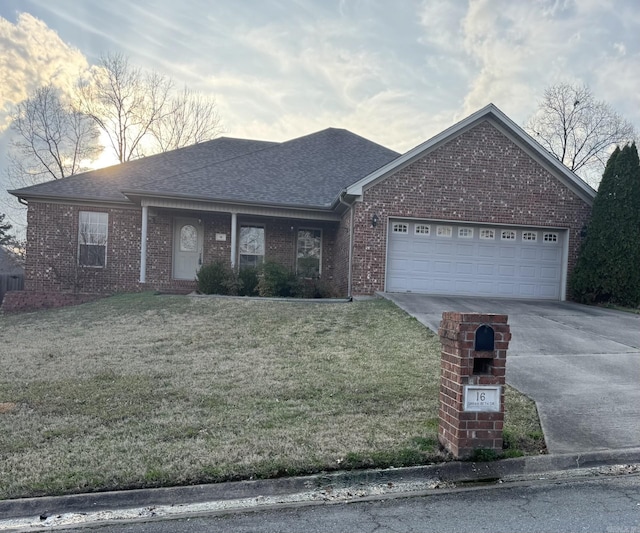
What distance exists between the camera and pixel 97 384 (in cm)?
612

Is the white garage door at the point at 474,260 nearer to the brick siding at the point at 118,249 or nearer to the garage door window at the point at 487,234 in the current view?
the garage door window at the point at 487,234

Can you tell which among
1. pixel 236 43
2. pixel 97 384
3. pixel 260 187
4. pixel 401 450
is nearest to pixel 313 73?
pixel 236 43

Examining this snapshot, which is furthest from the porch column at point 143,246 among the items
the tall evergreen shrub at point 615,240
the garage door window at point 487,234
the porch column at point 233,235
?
the tall evergreen shrub at point 615,240

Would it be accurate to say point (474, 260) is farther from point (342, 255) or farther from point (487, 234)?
point (342, 255)

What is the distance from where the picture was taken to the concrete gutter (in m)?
3.35

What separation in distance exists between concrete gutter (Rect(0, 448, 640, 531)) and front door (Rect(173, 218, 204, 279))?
12739 mm

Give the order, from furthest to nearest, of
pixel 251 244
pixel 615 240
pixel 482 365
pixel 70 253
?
1. pixel 251 244
2. pixel 70 253
3. pixel 615 240
4. pixel 482 365

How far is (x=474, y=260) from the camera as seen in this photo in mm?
13578

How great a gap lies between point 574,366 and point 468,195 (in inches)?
288

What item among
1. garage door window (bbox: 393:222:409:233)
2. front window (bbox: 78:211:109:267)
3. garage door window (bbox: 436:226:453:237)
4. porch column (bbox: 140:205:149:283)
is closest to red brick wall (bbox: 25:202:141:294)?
front window (bbox: 78:211:109:267)

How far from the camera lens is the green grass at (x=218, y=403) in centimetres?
388

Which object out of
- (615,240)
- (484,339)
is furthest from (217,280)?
(615,240)

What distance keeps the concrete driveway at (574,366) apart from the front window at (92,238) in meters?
9.81

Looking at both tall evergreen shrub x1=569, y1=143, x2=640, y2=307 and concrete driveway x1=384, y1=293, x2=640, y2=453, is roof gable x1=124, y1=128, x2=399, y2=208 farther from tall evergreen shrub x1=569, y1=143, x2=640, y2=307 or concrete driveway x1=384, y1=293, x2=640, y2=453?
tall evergreen shrub x1=569, y1=143, x2=640, y2=307
